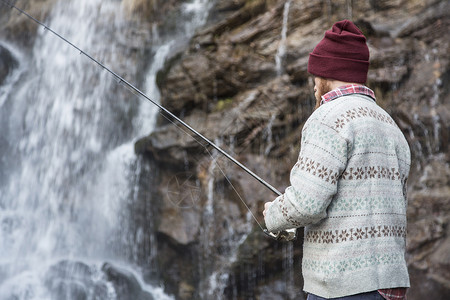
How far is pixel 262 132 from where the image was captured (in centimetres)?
655

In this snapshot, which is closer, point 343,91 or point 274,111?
point 343,91

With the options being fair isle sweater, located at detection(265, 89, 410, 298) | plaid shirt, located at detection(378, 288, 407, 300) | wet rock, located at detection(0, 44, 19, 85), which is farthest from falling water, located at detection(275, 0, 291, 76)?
wet rock, located at detection(0, 44, 19, 85)

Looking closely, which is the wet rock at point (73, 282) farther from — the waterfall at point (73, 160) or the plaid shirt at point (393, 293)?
the plaid shirt at point (393, 293)

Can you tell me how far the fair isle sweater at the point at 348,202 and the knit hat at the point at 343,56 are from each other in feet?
0.54

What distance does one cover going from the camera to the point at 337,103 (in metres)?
1.72

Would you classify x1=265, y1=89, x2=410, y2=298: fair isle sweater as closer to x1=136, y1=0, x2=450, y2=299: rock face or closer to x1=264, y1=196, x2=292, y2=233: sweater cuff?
x1=264, y1=196, x2=292, y2=233: sweater cuff

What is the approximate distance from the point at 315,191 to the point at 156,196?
18.4 feet

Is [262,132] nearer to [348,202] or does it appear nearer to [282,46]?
[282,46]

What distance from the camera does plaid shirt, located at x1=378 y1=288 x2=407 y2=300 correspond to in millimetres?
1631

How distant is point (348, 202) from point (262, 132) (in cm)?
494

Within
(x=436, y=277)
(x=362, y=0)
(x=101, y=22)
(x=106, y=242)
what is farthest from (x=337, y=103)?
(x=101, y=22)

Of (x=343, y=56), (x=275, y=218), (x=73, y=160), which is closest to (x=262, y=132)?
(x=73, y=160)

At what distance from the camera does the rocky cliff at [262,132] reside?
19.4 ft

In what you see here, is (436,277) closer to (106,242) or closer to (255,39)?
(255,39)
